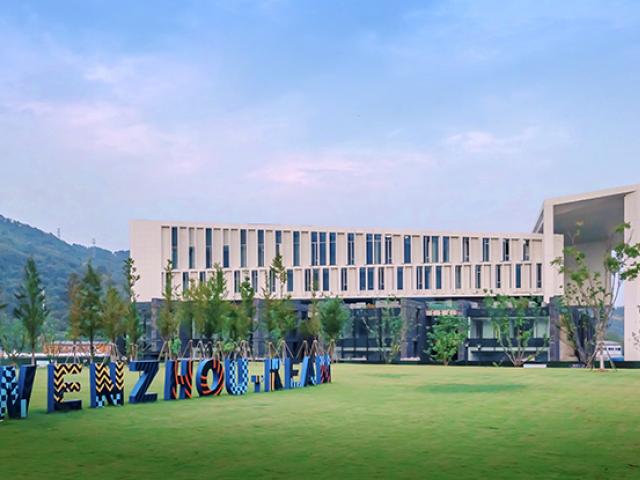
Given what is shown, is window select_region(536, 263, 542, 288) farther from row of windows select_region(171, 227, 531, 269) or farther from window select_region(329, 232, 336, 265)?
window select_region(329, 232, 336, 265)

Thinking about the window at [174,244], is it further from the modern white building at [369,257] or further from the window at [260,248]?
the window at [260,248]

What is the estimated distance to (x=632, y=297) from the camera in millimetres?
44656

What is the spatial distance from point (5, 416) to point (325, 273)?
143 ft

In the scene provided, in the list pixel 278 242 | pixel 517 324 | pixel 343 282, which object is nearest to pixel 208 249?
pixel 278 242

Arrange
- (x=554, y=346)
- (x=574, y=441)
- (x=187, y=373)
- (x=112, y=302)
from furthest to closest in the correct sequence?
(x=554, y=346) < (x=112, y=302) < (x=187, y=373) < (x=574, y=441)

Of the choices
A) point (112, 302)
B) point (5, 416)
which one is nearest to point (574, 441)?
point (5, 416)

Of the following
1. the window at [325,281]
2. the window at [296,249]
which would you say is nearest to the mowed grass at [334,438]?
the window at [325,281]

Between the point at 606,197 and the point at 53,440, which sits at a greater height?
the point at 606,197

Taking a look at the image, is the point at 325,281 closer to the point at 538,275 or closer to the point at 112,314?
the point at 538,275

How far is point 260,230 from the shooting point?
188 feet

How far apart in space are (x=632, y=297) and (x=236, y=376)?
31.9 meters

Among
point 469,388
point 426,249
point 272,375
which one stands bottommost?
point 469,388

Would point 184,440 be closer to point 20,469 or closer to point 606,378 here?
point 20,469

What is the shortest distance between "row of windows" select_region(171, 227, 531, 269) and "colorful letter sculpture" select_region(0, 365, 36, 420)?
141 feet
